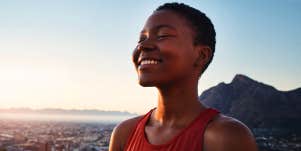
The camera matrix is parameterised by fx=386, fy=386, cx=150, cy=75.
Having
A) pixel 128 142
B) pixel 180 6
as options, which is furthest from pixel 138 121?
pixel 180 6

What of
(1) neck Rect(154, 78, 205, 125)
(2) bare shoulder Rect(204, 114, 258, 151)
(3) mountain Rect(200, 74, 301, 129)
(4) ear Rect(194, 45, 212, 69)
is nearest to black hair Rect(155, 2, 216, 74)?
(4) ear Rect(194, 45, 212, 69)

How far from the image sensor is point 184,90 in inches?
91.9

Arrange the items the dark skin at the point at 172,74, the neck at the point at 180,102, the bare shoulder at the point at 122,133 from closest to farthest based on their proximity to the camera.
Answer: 1. the dark skin at the point at 172,74
2. the neck at the point at 180,102
3. the bare shoulder at the point at 122,133

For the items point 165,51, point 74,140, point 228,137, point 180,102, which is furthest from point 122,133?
point 74,140

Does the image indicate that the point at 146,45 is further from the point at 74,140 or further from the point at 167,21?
the point at 74,140

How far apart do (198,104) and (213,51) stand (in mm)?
392

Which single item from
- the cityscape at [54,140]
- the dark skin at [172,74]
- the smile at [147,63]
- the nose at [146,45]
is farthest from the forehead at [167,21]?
the cityscape at [54,140]

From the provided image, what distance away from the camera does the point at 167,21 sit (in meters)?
2.34

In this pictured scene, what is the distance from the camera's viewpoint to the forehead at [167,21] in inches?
91.5

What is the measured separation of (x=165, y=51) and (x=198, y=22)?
0.39 m

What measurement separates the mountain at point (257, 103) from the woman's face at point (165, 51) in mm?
107113

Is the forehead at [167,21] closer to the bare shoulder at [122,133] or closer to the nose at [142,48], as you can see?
the nose at [142,48]

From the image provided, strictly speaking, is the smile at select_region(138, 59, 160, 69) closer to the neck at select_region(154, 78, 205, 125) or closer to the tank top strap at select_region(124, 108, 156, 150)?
the neck at select_region(154, 78, 205, 125)

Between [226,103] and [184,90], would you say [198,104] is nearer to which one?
[184,90]
